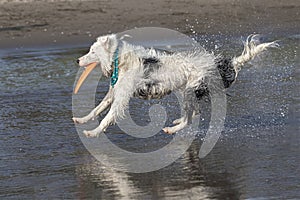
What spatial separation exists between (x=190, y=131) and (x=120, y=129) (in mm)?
844

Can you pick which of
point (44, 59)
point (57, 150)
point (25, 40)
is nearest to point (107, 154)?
point (57, 150)

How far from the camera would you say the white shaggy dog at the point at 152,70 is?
26.8 feet

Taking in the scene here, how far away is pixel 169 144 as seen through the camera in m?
8.34

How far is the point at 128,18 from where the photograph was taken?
58.6ft

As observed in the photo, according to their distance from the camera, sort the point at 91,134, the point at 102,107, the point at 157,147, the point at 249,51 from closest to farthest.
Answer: the point at 91,134 < the point at 157,147 < the point at 249,51 < the point at 102,107

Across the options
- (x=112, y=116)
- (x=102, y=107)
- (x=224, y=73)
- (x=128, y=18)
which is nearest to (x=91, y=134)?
(x=112, y=116)

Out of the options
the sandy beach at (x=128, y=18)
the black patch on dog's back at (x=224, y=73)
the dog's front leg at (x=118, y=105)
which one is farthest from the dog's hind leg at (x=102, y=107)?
the sandy beach at (x=128, y=18)

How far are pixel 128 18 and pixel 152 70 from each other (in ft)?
32.0

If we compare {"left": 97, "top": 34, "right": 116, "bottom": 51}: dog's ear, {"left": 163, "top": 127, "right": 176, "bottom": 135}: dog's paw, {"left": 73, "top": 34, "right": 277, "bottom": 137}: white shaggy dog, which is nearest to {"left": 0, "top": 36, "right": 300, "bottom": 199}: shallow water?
{"left": 163, "top": 127, "right": 176, "bottom": 135}: dog's paw

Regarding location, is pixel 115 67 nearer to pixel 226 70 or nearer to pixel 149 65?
pixel 149 65

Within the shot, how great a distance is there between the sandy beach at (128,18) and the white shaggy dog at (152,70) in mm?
8147

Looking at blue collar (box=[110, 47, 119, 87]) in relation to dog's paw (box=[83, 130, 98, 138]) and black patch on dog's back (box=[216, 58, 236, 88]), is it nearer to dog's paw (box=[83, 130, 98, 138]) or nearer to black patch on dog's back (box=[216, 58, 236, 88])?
dog's paw (box=[83, 130, 98, 138])

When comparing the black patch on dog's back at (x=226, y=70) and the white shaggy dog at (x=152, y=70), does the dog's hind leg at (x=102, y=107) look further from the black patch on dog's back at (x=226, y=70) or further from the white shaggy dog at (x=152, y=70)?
the black patch on dog's back at (x=226, y=70)

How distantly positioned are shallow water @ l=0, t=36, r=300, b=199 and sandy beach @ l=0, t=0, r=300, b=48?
177 inches
